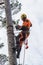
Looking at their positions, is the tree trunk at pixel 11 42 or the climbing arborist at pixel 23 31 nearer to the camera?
the tree trunk at pixel 11 42

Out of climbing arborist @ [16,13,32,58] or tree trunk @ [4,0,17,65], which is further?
climbing arborist @ [16,13,32,58]

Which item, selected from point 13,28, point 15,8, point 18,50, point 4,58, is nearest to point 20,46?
point 18,50

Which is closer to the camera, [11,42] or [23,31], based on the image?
[11,42]

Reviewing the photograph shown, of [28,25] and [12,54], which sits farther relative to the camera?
[28,25]

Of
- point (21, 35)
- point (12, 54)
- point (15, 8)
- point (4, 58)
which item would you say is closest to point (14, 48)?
point (12, 54)

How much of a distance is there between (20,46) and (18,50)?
206mm

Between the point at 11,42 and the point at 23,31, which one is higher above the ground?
the point at 23,31

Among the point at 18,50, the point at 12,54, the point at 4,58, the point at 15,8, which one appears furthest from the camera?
the point at 4,58

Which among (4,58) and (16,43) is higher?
(16,43)

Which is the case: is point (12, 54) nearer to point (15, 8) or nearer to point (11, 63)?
point (11, 63)

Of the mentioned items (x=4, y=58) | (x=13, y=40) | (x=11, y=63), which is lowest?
(x=4, y=58)

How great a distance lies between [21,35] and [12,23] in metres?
0.80

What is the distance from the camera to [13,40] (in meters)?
10.2

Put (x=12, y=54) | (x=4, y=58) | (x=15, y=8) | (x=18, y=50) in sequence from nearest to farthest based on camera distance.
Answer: (x=12, y=54), (x=18, y=50), (x=15, y=8), (x=4, y=58)
